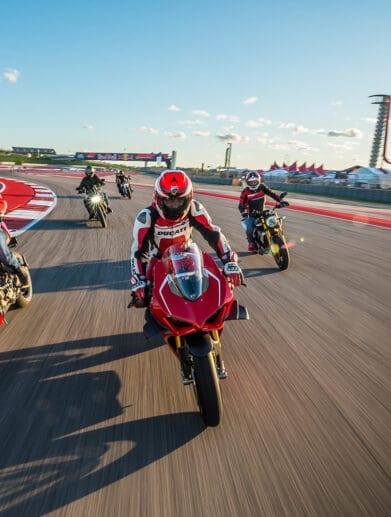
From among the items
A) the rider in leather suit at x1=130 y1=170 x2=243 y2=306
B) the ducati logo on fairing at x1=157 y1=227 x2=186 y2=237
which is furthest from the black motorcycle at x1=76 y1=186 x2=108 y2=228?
the ducati logo on fairing at x1=157 y1=227 x2=186 y2=237

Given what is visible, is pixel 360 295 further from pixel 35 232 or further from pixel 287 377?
pixel 35 232

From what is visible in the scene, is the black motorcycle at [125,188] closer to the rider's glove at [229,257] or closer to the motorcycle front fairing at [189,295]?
the rider's glove at [229,257]

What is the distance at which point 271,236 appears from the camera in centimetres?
748

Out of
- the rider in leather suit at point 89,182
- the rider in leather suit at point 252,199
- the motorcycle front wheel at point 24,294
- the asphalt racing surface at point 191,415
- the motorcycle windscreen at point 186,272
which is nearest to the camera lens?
the asphalt racing surface at point 191,415

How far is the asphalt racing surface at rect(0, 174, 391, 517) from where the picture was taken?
2033 mm

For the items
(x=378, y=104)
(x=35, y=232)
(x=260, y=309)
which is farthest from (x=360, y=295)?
(x=378, y=104)

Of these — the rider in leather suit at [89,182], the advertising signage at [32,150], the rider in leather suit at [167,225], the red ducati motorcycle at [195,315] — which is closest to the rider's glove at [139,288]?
the rider in leather suit at [167,225]

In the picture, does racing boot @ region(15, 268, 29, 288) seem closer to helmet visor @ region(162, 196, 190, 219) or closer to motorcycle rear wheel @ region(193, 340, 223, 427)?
helmet visor @ region(162, 196, 190, 219)

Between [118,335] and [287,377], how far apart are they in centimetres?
192

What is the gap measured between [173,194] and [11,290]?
2.40m

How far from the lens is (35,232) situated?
9547 mm

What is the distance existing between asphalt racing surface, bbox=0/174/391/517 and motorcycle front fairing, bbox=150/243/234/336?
0.74 metres

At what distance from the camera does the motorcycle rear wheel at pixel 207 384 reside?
2.47m

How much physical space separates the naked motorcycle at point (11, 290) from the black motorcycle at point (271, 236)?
4.59 m
